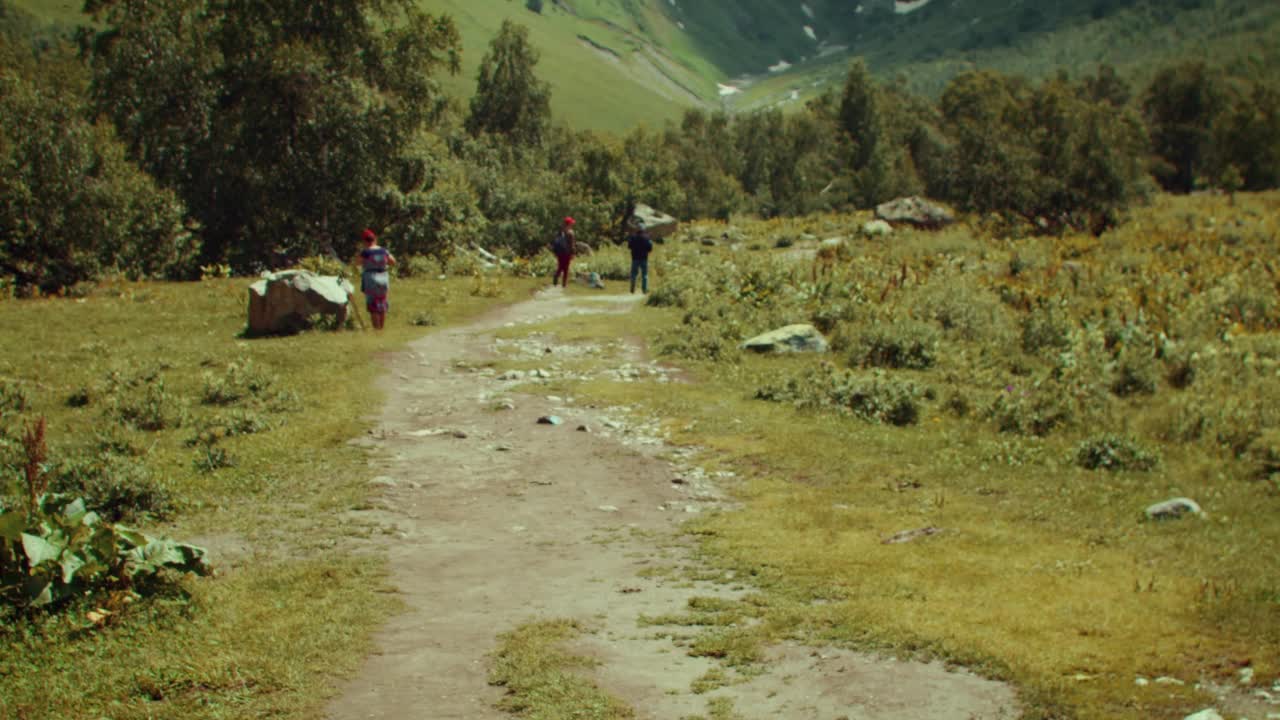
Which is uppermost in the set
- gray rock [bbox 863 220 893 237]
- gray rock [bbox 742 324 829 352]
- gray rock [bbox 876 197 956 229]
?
gray rock [bbox 876 197 956 229]

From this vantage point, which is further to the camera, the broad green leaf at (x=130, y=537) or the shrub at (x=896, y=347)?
the shrub at (x=896, y=347)

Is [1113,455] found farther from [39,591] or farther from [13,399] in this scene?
[13,399]

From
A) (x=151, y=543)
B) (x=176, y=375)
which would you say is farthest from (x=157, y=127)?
(x=151, y=543)

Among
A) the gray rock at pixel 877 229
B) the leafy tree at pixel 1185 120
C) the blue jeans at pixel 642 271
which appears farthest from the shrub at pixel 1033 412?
the leafy tree at pixel 1185 120

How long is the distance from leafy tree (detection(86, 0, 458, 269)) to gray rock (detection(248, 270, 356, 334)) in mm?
14854

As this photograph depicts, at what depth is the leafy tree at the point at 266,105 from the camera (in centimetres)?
3766

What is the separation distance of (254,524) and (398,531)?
1.81 m

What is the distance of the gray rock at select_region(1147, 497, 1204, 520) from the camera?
11992 millimetres

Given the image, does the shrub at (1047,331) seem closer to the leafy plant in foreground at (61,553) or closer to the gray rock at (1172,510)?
the gray rock at (1172,510)

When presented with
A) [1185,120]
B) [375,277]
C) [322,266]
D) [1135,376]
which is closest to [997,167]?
[1135,376]

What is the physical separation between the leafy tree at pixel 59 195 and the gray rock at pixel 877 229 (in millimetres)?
36941

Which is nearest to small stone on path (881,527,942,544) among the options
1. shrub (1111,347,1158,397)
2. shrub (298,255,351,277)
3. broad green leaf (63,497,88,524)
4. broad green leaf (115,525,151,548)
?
broad green leaf (115,525,151,548)

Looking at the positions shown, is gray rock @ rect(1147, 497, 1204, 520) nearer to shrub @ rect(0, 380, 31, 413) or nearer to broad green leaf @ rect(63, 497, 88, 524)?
broad green leaf @ rect(63, 497, 88, 524)

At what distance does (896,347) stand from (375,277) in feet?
45.6
